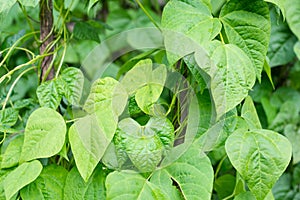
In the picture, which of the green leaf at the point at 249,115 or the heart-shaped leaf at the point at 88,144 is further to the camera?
the green leaf at the point at 249,115

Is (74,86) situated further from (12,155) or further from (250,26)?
(250,26)

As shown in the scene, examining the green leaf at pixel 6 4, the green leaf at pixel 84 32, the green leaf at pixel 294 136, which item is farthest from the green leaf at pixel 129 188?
the green leaf at pixel 294 136

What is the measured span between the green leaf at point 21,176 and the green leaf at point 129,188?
0.37ft

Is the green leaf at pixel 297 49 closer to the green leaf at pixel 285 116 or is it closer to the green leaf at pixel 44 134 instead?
the green leaf at pixel 285 116

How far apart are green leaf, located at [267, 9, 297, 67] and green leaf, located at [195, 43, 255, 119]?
2.02 feet

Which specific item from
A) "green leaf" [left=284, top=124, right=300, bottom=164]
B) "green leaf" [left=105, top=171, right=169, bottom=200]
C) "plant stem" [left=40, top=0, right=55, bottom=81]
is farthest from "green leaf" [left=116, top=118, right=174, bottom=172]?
"green leaf" [left=284, top=124, right=300, bottom=164]

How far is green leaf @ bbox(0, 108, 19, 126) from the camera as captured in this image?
2.81 feet

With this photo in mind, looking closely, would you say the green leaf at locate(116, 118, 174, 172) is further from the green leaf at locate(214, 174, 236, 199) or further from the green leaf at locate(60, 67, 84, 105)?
the green leaf at locate(214, 174, 236, 199)

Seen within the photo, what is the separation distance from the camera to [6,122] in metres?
0.86

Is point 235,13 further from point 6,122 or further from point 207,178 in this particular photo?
point 6,122

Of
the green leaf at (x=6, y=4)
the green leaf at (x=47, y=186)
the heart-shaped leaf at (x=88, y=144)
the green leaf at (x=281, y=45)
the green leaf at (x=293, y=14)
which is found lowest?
the green leaf at (x=281, y=45)

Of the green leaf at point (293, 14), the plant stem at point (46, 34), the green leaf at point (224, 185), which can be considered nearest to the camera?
the plant stem at point (46, 34)

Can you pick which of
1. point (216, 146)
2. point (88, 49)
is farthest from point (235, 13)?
point (88, 49)

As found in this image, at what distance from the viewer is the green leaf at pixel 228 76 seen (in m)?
0.71
